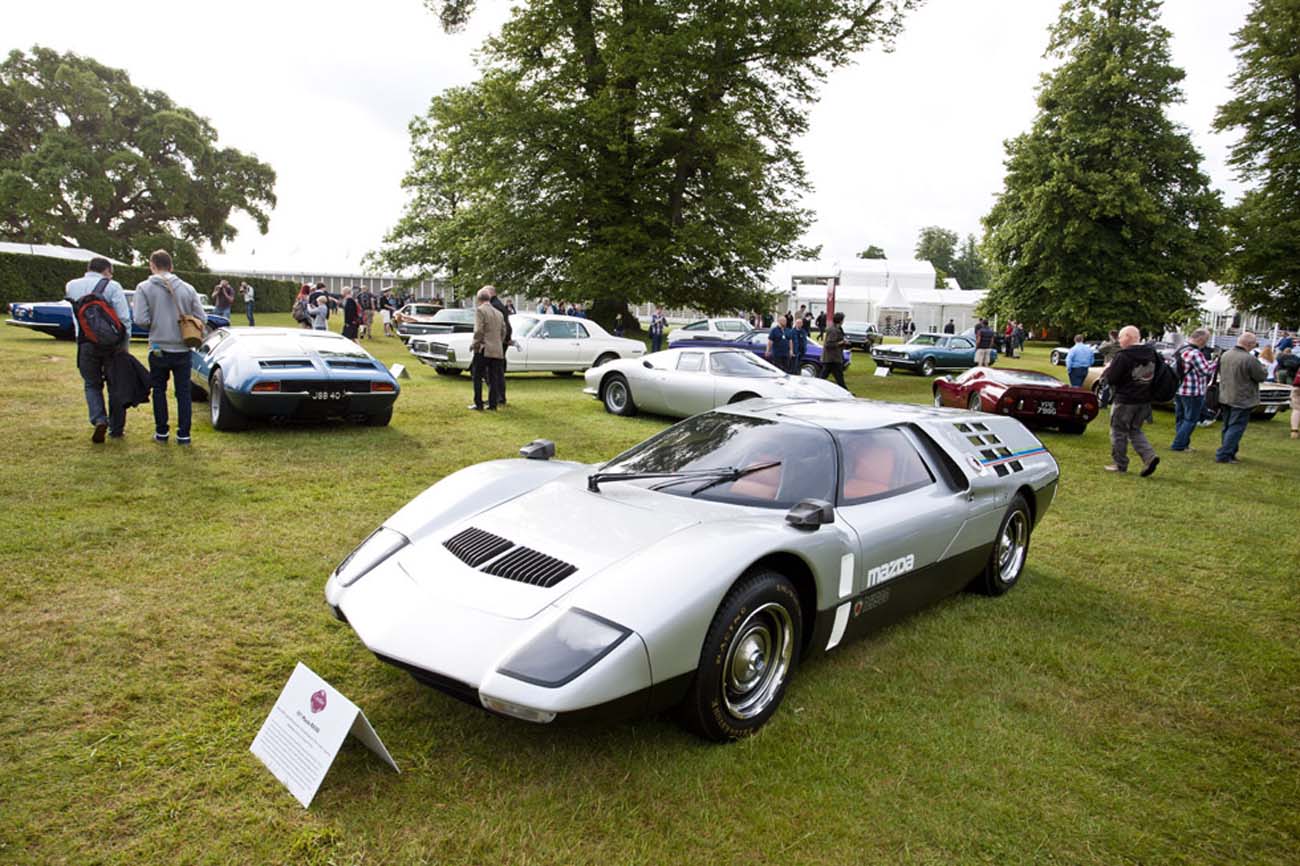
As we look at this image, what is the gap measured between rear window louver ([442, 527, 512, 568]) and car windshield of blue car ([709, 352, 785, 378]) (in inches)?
297

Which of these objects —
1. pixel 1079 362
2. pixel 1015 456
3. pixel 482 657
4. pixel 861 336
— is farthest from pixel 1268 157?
pixel 482 657

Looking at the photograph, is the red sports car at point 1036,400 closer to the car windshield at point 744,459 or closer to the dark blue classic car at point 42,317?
the car windshield at point 744,459

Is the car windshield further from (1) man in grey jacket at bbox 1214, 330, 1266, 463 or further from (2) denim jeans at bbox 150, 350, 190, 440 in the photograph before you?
(1) man in grey jacket at bbox 1214, 330, 1266, 463

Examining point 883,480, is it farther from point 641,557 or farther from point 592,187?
point 592,187

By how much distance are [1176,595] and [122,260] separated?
53.5 metres

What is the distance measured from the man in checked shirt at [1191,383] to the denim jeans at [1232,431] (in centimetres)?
47

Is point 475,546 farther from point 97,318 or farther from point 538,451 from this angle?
point 97,318

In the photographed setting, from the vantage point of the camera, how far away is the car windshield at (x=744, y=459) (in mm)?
3324

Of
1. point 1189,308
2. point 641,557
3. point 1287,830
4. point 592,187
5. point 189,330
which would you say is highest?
point 592,187

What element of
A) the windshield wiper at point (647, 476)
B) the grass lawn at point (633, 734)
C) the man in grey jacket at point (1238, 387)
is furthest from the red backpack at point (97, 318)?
the man in grey jacket at point (1238, 387)

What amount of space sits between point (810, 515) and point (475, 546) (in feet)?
4.40

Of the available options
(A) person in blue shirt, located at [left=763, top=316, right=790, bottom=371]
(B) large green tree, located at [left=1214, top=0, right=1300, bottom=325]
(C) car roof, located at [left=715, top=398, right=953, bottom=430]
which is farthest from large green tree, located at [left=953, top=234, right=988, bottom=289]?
(C) car roof, located at [left=715, top=398, right=953, bottom=430]

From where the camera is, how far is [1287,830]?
8.09 ft

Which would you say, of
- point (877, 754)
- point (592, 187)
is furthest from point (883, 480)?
point (592, 187)
